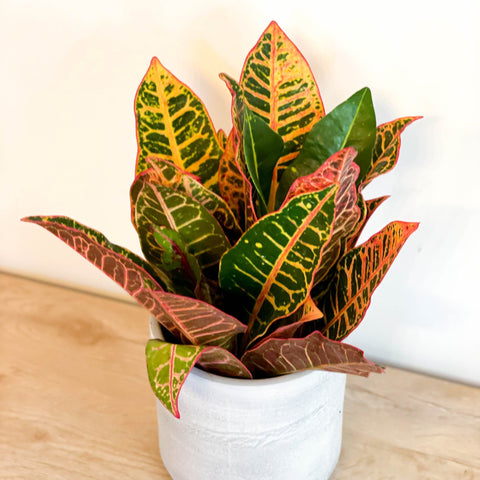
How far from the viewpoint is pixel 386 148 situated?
459mm

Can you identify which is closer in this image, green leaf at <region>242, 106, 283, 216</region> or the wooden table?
green leaf at <region>242, 106, 283, 216</region>

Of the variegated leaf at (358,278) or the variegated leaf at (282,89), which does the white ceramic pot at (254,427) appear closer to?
the variegated leaf at (358,278)

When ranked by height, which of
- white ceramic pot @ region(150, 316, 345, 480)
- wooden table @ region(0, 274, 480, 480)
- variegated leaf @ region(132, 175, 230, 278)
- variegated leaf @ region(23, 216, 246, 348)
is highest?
variegated leaf @ region(132, 175, 230, 278)

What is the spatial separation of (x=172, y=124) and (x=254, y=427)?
0.78ft

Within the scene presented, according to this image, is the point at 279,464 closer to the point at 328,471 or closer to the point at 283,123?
the point at 328,471

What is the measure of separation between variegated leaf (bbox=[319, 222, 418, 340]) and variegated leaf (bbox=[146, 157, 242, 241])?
0.09m

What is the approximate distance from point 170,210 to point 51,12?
14.1 inches

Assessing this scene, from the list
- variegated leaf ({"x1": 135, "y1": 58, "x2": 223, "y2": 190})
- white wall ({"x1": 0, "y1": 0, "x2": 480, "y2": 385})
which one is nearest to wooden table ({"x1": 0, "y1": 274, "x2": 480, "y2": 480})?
white wall ({"x1": 0, "y1": 0, "x2": 480, "y2": 385})

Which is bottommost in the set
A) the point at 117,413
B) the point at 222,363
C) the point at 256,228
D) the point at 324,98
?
the point at 117,413

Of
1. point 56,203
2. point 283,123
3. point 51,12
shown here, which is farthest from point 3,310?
point 283,123

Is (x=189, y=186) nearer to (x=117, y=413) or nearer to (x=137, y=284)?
(x=137, y=284)

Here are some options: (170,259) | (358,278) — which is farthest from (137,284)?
(358,278)

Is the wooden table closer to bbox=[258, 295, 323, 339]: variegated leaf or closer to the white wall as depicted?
the white wall

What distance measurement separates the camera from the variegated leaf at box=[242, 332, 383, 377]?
0.37 metres
